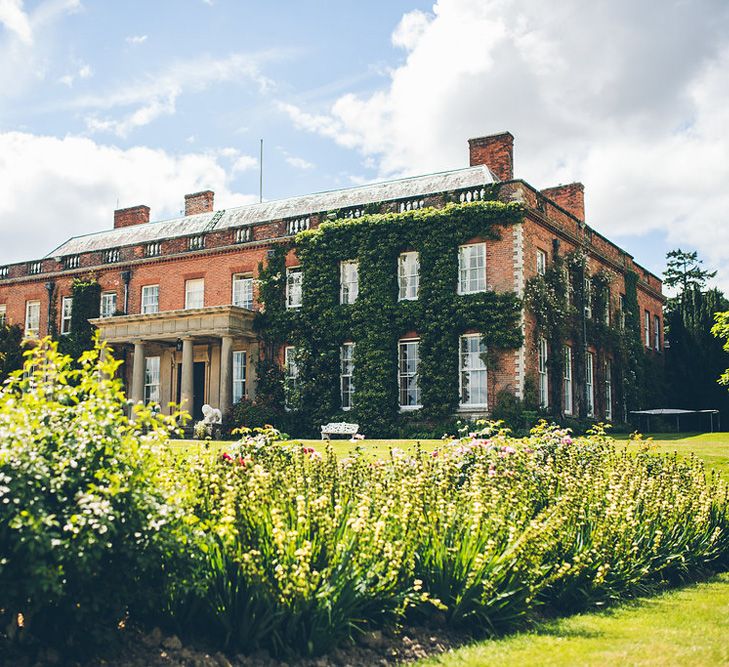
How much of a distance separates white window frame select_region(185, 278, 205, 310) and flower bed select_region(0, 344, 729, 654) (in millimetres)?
23131

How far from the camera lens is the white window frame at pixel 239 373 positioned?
30141 millimetres

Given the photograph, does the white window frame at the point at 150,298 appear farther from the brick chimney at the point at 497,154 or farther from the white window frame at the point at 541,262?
the white window frame at the point at 541,262

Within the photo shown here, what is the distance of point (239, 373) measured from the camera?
3038 centimetres

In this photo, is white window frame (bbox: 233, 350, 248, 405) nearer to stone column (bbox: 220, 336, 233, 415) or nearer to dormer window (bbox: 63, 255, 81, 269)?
stone column (bbox: 220, 336, 233, 415)

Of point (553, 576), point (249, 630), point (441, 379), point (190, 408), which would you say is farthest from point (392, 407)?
point (249, 630)

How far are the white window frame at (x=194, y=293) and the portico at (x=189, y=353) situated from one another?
1.66m

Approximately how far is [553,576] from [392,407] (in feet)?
62.4

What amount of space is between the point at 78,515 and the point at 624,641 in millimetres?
4217


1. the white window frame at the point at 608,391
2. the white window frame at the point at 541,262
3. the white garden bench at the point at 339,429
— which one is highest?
the white window frame at the point at 541,262

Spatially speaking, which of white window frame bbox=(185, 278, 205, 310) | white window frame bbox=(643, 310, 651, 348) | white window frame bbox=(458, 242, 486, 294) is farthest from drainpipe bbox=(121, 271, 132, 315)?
white window frame bbox=(643, 310, 651, 348)

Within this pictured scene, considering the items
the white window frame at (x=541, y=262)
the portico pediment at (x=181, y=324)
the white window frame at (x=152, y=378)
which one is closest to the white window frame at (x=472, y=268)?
the white window frame at (x=541, y=262)

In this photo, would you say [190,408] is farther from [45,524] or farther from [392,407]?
[45,524]

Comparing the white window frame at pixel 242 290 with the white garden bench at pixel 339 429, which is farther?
the white window frame at pixel 242 290

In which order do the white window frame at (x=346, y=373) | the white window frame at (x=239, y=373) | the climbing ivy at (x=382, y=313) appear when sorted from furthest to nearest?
the white window frame at (x=239, y=373) < the white window frame at (x=346, y=373) < the climbing ivy at (x=382, y=313)
